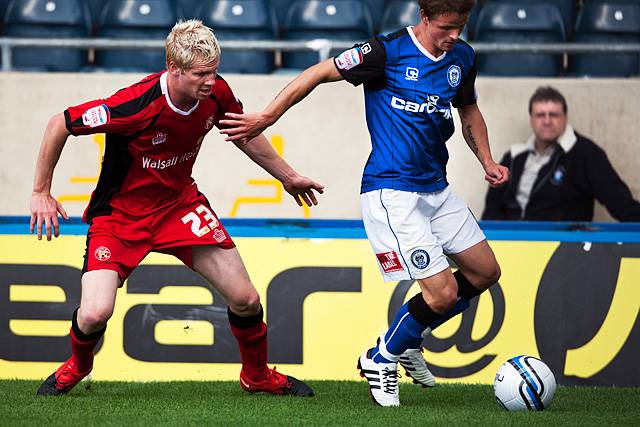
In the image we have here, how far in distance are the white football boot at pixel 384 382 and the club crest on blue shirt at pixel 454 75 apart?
1.38m

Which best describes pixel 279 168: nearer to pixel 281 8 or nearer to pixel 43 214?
pixel 43 214

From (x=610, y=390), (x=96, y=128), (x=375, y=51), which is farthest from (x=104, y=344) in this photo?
(x=610, y=390)

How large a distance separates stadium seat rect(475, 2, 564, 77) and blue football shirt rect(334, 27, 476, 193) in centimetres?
378

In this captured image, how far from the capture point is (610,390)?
6.03m

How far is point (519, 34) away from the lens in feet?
29.2

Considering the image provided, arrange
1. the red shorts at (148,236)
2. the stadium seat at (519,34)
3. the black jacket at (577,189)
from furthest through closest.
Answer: the stadium seat at (519,34) → the black jacket at (577,189) → the red shorts at (148,236)

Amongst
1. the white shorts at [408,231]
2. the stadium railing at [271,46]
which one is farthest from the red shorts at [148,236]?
the stadium railing at [271,46]

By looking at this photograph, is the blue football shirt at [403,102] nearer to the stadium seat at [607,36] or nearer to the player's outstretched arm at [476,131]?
the player's outstretched arm at [476,131]

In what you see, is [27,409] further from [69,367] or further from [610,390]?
[610,390]

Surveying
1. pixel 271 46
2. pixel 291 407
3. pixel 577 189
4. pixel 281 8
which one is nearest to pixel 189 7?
pixel 281 8

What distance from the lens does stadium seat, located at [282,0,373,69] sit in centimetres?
877

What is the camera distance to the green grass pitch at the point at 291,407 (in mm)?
4793

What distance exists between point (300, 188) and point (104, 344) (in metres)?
1.78

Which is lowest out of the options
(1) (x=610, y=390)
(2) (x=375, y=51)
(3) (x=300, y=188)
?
(1) (x=610, y=390)
